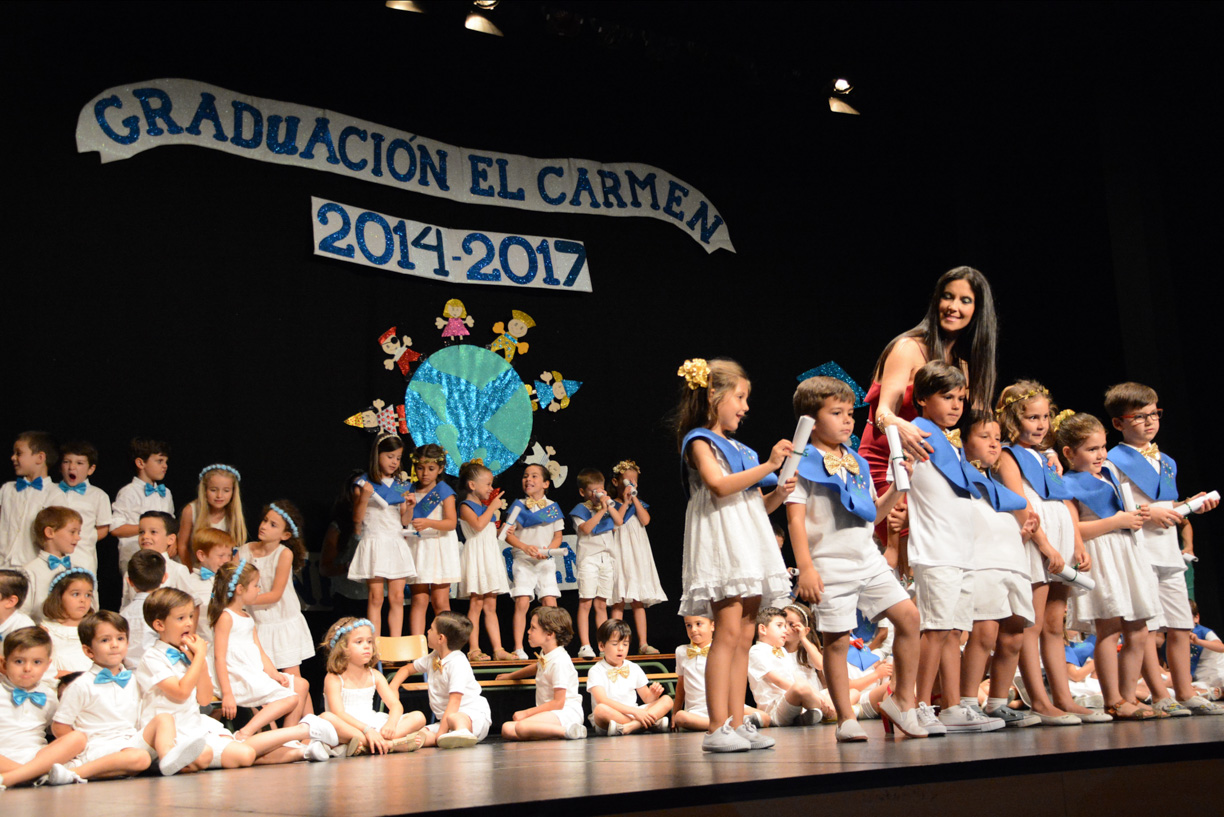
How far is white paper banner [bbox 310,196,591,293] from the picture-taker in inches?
292

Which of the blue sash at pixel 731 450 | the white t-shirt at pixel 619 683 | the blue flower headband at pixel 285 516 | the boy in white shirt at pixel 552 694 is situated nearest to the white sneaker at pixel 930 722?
the blue sash at pixel 731 450

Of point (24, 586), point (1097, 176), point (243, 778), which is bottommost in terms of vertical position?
point (243, 778)

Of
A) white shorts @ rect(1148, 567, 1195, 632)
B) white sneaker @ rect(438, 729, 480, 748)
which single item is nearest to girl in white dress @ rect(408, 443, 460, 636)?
white sneaker @ rect(438, 729, 480, 748)

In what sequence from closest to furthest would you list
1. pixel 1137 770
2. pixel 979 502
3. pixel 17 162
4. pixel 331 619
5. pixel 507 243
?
pixel 1137 770, pixel 979 502, pixel 17 162, pixel 331 619, pixel 507 243

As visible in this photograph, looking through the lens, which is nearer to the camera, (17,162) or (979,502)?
(979,502)

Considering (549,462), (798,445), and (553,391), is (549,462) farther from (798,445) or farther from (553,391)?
(798,445)

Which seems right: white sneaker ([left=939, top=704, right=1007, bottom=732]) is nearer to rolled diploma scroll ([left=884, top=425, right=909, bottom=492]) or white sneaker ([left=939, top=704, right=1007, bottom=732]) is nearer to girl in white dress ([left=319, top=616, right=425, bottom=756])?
rolled diploma scroll ([left=884, top=425, right=909, bottom=492])

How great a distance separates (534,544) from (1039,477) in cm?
410

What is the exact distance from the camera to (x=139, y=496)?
6.15 meters

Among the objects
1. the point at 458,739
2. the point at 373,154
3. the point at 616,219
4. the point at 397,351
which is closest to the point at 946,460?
the point at 458,739

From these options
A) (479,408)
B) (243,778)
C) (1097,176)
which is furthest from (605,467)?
(243,778)

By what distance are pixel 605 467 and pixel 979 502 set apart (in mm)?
4987

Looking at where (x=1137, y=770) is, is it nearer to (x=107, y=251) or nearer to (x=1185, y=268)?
(x=1185, y=268)

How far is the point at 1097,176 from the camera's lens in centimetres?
726
